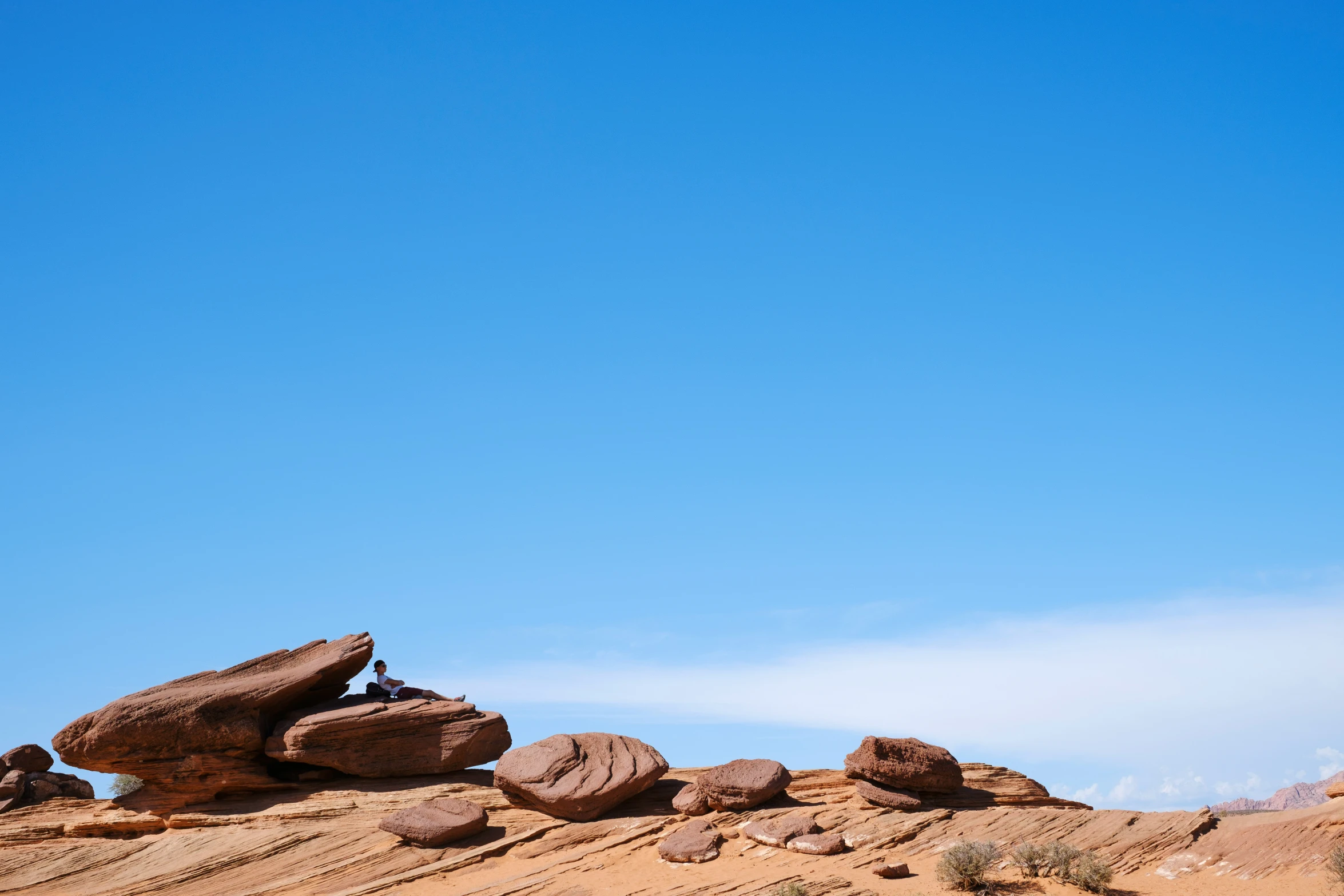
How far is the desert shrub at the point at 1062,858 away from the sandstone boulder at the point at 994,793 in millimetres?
4370

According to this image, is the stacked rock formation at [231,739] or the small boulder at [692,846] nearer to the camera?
the small boulder at [692,846]

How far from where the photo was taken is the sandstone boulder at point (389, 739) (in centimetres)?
2825

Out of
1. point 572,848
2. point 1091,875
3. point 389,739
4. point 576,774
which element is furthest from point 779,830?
point 389,739

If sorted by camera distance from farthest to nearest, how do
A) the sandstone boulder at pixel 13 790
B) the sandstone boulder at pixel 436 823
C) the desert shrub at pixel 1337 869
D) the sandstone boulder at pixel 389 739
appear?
the sandstone boulder at pixel 13 790 → the sandstone boulder at pixel 389 739 → the sandstone boulder at pixel 436 823 → the desert shrub at pixel 1337 869

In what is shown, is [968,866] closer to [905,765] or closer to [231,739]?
[905,765]

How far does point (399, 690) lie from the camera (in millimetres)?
30891

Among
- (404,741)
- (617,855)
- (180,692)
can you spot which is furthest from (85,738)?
(617,855)

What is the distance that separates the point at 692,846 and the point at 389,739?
379 inches

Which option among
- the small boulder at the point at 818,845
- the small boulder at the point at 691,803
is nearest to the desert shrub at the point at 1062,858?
the small boulder at the point at 818,845

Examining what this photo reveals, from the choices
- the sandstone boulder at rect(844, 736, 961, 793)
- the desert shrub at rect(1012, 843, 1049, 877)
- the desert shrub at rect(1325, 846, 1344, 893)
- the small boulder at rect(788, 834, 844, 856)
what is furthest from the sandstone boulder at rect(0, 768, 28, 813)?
the desert shrub at rect(1325, 846, 1344, 893)

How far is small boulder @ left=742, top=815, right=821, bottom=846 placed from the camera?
78.5 feet

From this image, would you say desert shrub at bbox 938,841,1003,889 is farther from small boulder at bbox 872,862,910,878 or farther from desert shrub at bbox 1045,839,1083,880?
desert shrub at bbox 1045,839,1083,880

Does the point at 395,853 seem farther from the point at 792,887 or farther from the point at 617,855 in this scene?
the point at 792,887

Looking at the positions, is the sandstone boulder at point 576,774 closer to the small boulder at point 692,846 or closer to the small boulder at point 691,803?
the small boulder at point 691,803
